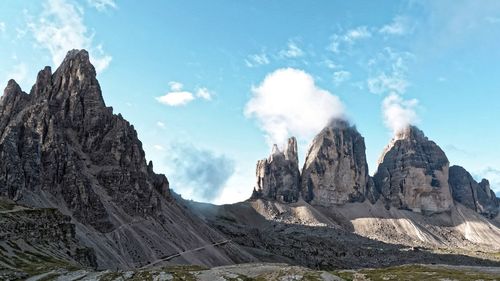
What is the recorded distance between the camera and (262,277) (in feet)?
274

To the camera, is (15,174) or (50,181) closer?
(15,174)

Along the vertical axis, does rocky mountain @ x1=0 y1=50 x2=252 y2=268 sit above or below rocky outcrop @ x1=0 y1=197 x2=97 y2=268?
above

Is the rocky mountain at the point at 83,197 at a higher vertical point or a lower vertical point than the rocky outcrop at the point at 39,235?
higher

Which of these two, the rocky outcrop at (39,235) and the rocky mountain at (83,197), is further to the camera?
the rocky mountain at (83,197)

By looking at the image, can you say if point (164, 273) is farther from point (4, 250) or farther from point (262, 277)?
point (4, 250)

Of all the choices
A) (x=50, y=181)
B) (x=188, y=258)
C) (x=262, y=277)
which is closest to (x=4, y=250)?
(x=262, y=277)

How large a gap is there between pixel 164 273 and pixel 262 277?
1700 cm

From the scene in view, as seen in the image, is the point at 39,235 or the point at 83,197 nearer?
the point at 39,235

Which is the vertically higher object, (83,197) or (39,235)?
(83,197)

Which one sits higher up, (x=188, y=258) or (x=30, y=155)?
(x=30, y=155)

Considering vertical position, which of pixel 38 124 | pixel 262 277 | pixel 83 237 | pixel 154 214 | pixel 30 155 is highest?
pixel 38 124

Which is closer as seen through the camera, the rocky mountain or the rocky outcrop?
the rocky outcrop

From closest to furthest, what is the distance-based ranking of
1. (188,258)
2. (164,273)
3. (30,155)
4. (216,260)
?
(164,273) < (30,155) < (188,258) < (216,260)

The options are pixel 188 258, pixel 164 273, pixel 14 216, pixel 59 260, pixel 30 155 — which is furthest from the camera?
pixel 188 258
